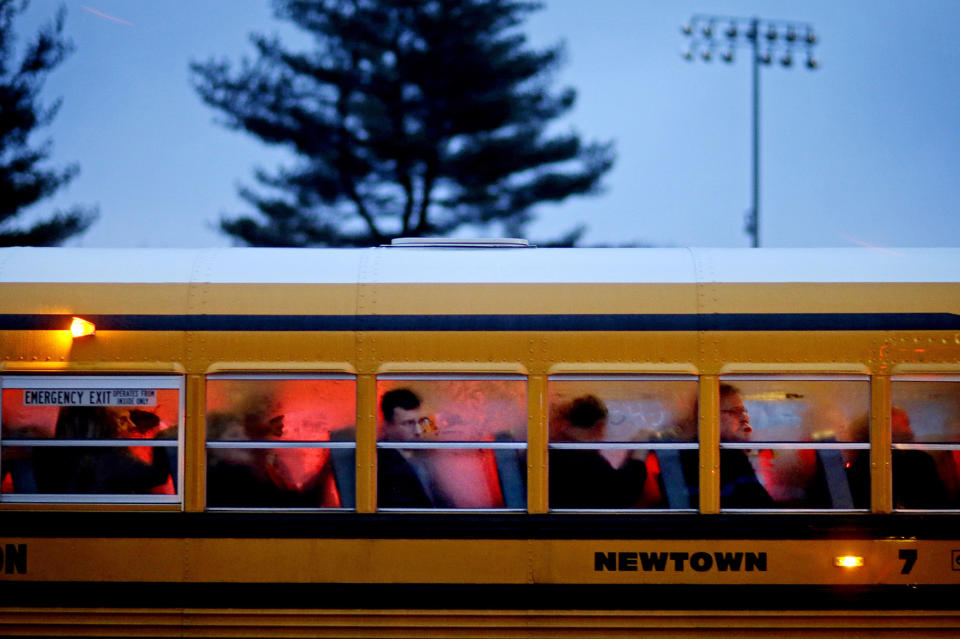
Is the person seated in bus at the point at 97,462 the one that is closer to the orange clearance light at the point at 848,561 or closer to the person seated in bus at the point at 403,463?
the person seated in bus at the point at 403,463

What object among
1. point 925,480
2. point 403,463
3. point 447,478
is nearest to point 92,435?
point 403,463

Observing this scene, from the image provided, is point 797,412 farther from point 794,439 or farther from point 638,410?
point 638,410

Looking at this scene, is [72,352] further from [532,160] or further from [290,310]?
[532,160]

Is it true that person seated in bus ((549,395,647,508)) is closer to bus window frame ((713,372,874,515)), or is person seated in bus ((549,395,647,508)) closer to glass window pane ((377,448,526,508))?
glass window pane ((377,448,526,508))

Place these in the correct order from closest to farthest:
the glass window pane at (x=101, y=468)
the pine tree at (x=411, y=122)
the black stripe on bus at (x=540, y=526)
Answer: the black stripe on bus at (x=540, y=526) → the glass window pane at (x=101, y=468) → the pine tree at (x=411, y=122)

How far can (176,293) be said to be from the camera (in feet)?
16.1

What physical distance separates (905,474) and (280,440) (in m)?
3.47

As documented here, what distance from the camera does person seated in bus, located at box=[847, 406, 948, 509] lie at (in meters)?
4.78

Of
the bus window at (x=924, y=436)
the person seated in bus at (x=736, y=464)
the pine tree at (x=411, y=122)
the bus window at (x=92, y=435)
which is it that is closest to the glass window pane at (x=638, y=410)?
the person seated in bus at (x=736, y=464)

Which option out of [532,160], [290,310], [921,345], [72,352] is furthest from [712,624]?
[532,160]

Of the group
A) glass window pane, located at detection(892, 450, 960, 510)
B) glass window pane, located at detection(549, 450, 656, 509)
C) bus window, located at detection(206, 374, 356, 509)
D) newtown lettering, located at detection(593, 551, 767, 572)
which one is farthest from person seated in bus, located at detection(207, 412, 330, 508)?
glass window pane, located at detection(892, 450, 960, 510)

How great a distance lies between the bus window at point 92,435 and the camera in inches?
190

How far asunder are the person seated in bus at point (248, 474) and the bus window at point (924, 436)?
317 cm

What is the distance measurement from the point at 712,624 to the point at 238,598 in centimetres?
262
